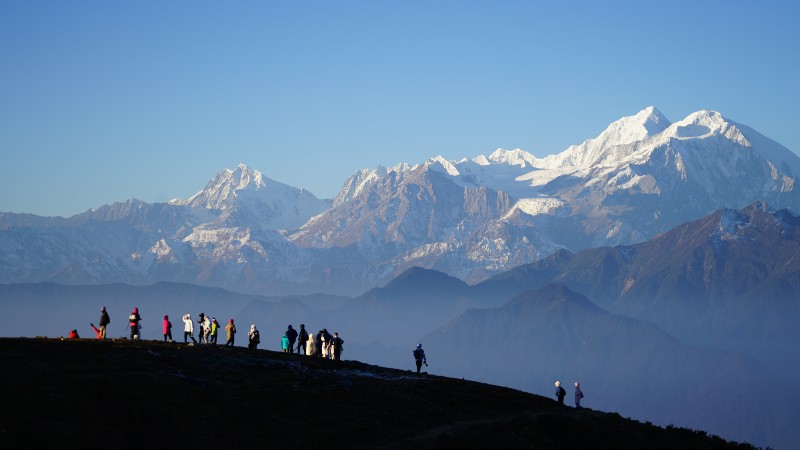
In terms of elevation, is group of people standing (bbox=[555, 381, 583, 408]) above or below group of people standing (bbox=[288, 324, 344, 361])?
below

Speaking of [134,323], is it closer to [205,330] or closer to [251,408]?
[205,330]

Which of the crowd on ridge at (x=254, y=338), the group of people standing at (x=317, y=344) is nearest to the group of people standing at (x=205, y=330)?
the crowd on ridge at (x=254, y=338)

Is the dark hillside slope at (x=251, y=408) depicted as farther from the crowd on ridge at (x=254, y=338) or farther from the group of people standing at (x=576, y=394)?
the group of people standing at (x=576, y=394)

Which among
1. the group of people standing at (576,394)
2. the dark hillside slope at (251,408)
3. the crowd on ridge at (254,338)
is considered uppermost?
the crowd on ridge at (254,338)

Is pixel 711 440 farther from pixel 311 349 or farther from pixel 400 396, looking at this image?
pixel 311 349

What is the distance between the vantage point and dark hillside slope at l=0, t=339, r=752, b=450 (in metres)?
61.3

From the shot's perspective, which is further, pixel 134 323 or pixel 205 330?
pixel 205 330

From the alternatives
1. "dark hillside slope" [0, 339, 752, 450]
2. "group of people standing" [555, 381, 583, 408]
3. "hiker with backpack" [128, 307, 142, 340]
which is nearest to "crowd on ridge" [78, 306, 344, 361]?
"hiker with backpack" [128, 307, 142, 340]

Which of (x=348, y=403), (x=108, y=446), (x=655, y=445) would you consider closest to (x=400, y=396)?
(x=348, y=403)

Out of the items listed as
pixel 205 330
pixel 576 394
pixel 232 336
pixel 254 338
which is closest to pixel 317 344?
pixel 254 338

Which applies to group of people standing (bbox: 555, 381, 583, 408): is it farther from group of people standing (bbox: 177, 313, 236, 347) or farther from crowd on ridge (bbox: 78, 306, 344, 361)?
group of people standing (bbox: 177, 313, 236, 347)

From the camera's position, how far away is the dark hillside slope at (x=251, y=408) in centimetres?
6134

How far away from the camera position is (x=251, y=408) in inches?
2726

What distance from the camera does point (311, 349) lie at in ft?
326
